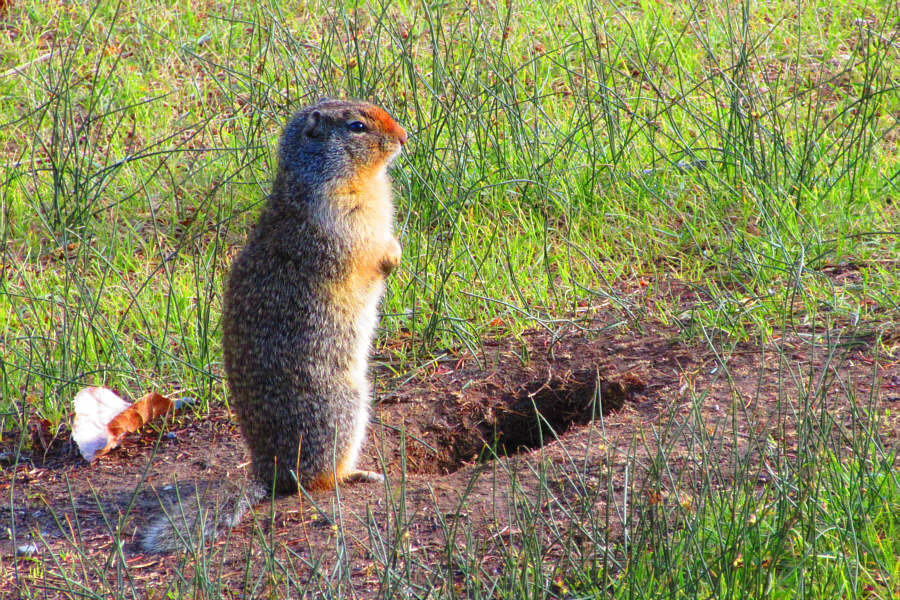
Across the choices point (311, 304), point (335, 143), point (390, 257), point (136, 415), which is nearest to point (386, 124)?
point (335, 143)

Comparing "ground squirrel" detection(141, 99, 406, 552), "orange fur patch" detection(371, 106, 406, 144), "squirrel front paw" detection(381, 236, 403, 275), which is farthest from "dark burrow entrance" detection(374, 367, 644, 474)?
"orange fur patch" detection(371, 106, 406, 144)

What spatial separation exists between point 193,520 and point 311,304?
2.97ft

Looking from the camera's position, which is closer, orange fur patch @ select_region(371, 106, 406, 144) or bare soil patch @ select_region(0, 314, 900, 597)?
bare soil patch @ select_region(0, 314, 900, 597)

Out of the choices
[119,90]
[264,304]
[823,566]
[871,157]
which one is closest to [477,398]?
[264,304]

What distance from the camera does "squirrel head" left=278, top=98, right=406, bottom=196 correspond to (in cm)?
395

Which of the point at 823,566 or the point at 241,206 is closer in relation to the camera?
the point at 823,566

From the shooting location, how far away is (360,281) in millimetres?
3957

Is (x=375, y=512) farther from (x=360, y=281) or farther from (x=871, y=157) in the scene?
(x=871, y=157)

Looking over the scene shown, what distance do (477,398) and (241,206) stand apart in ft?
7.43

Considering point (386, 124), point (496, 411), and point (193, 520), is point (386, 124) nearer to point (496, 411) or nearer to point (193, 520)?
point (496, 411)

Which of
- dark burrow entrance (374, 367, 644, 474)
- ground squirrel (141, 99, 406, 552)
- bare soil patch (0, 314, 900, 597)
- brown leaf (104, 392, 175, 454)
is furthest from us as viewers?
dark burrow entrance (374, 367, 644, 474)

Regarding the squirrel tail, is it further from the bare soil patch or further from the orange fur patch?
the orange fur patch

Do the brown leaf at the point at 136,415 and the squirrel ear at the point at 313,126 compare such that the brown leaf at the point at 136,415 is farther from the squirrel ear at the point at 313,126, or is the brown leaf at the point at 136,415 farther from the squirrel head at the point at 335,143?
the squirrel ear at the point at 313,126

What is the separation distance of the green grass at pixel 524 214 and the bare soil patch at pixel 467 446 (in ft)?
0.62
